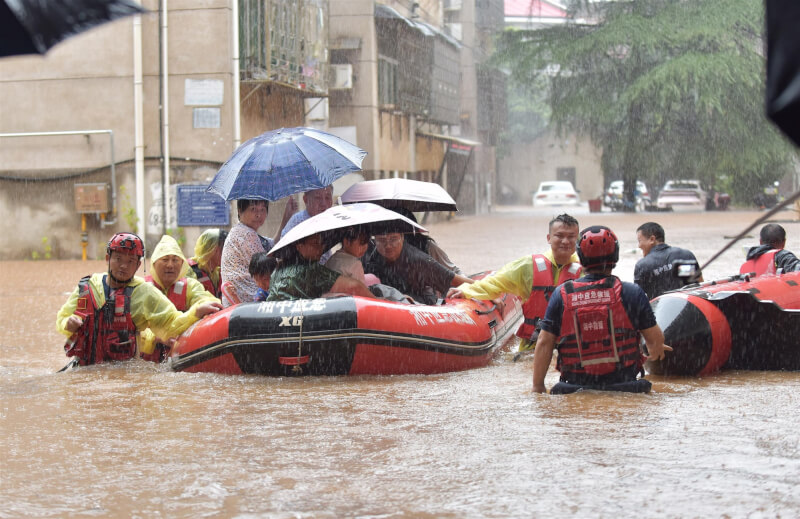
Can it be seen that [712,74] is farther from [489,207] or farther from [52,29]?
[52,29]

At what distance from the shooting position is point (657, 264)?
29.8 feet

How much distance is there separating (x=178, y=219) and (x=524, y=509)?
1620cm

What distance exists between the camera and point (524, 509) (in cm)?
423

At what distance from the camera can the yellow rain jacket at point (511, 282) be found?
823cm

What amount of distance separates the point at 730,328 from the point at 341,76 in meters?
20.5

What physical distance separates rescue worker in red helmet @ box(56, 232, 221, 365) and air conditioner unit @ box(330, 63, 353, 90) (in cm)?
1975

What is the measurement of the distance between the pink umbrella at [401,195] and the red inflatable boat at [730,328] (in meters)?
2.30

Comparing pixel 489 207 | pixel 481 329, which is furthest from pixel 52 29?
pixel 489 207

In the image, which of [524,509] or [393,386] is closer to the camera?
[524,509]

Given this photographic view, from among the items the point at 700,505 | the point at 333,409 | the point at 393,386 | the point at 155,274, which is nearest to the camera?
the point at 700,505

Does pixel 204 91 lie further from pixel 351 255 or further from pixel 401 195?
pixel 351 255

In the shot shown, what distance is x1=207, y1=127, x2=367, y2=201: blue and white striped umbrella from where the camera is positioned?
27.7 ft

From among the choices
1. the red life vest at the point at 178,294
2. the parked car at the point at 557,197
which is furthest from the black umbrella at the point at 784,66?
the parked car at the point at 557,197

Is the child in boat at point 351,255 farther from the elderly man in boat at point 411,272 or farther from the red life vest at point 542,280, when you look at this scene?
the red life vest at point 542,280
